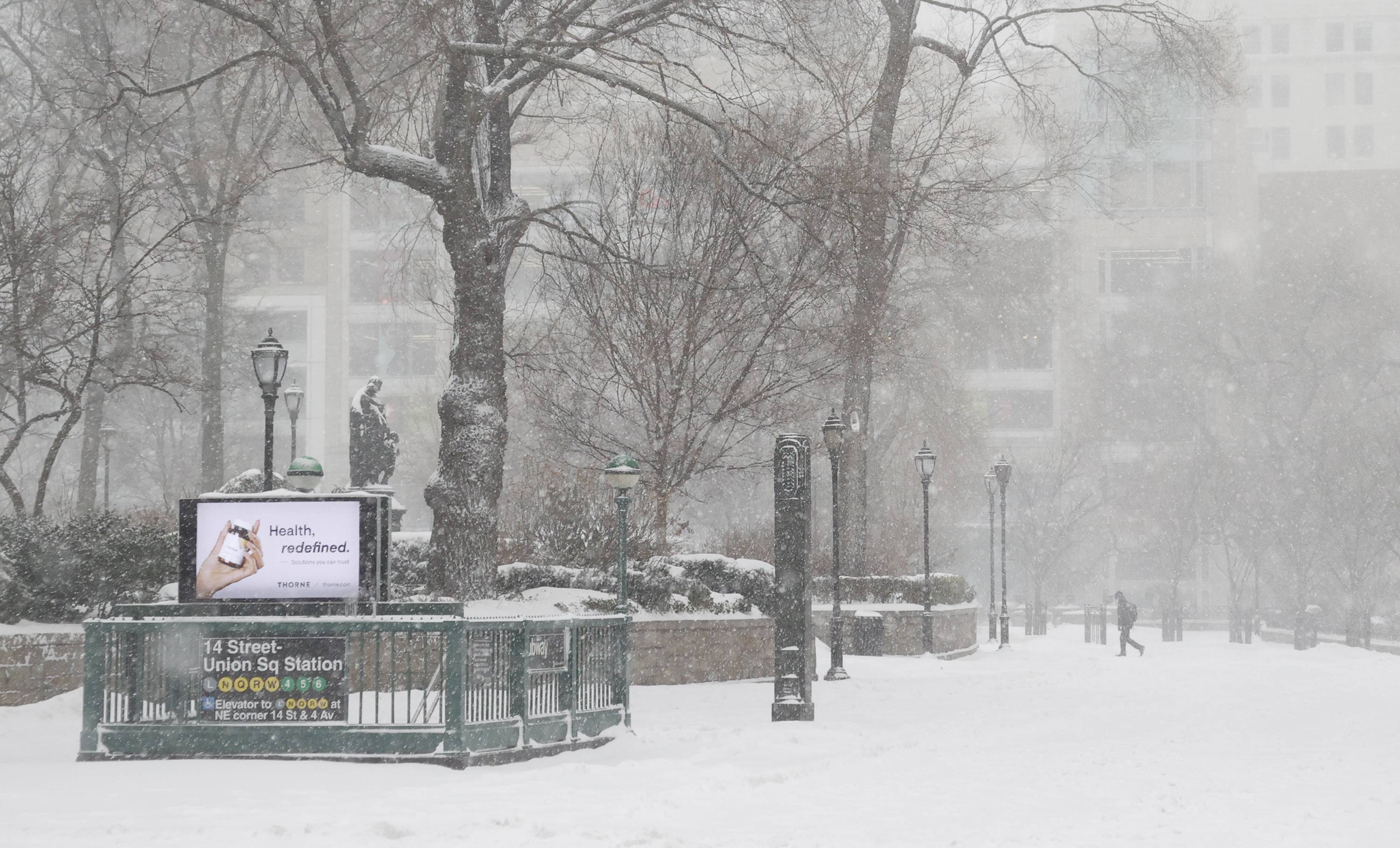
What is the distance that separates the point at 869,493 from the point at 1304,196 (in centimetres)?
5275

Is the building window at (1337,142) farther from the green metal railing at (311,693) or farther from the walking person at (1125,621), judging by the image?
the green metal railing at (311,693)

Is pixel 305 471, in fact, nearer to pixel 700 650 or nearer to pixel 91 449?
pixel 700 650

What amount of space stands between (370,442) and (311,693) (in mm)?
12628

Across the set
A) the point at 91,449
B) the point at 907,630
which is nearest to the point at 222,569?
the point at 907,630

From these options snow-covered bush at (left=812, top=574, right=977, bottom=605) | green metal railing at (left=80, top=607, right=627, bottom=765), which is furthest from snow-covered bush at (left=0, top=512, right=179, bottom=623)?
snow-covered bush at (left=812, top=574, right=977, bottom=605)

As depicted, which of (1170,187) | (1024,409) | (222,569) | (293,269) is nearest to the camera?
(222,569)

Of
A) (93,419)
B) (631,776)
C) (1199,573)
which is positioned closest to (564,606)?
(631,776)

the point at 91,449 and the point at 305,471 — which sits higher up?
the point at 91,449

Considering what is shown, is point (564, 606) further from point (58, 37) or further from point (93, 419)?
point (58, 37)

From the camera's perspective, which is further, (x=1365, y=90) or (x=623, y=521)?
(x=1365, y=90)

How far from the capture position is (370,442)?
2477 cm

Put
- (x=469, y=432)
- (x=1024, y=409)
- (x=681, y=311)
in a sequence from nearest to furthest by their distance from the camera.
Answer: (x=469, y=432), (x=681, y=311), (x=1024, y=409)

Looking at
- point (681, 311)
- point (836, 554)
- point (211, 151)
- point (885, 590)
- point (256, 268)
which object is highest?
point (211, 151)

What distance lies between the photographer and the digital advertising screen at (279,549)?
44.4ft
